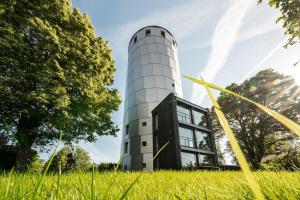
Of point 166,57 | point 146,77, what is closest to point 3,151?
point 146,77

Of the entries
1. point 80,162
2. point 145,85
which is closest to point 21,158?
point 80,162

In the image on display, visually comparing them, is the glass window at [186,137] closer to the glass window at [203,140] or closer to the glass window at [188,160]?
the glass window at [203,140]

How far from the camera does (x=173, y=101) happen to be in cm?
2728

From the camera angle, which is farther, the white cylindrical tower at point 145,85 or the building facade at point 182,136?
the white cylindrical tower at point 145,85

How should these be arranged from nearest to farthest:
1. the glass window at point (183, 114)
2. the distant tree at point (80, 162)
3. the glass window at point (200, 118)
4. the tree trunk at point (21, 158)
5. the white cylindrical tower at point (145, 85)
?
1. the distant tree at point (80, 162)
2. the tree trunk at point (21, 158)
3. the glass window at point (183, 114)
4. the glass window at point (200, 118)
5. the white cylindrical tower at point (145, 85)

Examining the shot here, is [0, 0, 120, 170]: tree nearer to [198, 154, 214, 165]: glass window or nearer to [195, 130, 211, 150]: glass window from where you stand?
[198, 154, 214, 165]: glass window

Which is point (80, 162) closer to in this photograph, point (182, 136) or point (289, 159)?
point (289, 159)

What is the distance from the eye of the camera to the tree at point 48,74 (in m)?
12.2

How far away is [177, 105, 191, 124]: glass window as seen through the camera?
2750 centimetres

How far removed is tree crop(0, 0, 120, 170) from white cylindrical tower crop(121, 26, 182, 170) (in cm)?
1673

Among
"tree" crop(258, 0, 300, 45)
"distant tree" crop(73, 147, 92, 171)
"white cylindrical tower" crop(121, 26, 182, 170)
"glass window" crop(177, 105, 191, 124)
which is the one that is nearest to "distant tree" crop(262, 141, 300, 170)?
"distant tree" crop(73, 147, 92, 171)

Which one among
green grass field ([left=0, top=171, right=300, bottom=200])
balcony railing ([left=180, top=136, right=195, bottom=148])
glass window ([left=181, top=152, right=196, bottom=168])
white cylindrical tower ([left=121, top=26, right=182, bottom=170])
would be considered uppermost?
white cylindrical tower ([left=121, top=26, right=182, bottom=170])

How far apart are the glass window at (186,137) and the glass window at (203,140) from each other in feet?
3.38

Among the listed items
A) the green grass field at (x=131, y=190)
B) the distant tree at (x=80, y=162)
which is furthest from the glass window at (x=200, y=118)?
the green grass field at (x=131, y=190)
